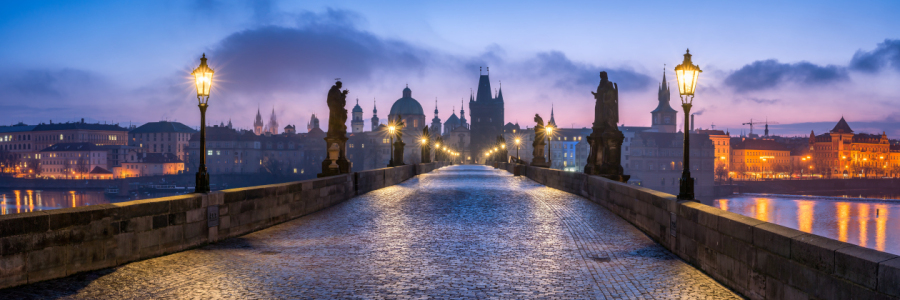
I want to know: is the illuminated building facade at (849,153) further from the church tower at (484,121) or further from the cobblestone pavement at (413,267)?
the cobblestone pavement at (413,267)

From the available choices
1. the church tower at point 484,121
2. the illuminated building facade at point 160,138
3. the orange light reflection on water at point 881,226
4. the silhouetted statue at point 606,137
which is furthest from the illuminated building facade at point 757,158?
the silhouetted statue at point 606,137

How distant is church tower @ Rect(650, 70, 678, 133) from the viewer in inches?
7028

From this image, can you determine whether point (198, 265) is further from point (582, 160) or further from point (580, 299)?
point (582, 160)

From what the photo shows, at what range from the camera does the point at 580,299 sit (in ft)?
21.0

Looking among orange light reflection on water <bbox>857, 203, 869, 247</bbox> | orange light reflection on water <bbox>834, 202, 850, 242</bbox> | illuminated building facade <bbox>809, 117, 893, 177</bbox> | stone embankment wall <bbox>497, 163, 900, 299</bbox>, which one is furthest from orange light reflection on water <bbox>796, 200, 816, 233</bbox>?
illuminated building facade <bbox>809, 117, 893, 177</bbox>

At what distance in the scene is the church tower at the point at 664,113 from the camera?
586 feet

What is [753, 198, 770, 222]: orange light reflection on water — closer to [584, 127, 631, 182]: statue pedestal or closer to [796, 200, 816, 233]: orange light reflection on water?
[796, 200, 816, 233]: orange light reflection on water

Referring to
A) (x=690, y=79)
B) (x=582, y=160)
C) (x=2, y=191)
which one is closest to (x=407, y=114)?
(x=582, y=160)

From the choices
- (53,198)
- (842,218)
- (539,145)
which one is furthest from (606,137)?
(53,198)

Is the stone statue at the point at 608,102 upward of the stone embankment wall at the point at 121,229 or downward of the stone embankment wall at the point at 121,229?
upward

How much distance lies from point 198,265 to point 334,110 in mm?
15354

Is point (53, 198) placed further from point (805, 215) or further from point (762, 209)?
point (805, 215)

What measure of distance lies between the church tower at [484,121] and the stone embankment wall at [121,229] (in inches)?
5960

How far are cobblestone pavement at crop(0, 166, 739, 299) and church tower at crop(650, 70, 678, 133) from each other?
175 m
